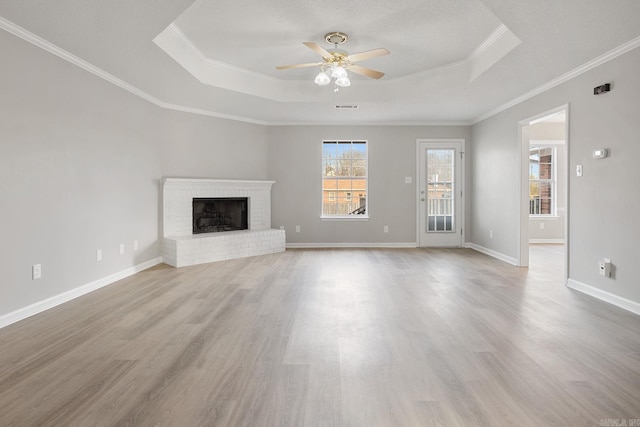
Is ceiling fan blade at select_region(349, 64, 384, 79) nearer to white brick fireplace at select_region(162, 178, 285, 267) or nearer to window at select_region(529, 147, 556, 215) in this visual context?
white brick fireplace at select_region(162, 178, 285, 267)

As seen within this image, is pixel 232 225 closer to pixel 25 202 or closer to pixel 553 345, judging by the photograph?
pixel 25 202

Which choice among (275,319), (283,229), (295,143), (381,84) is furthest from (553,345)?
(295,143)

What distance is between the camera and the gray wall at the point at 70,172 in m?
3.07

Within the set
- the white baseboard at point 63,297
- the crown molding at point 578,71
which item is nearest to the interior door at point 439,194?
the crown molding at point 578,71

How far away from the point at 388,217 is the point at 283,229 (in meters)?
2.17

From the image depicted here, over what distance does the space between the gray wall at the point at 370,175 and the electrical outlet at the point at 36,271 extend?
4312mm

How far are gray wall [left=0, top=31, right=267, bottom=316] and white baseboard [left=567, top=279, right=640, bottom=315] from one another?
5576 mm

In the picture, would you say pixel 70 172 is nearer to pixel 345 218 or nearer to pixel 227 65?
pixel 227 65

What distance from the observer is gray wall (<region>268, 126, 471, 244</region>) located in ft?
23.8

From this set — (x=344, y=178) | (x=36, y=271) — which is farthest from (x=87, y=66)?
(x=344, y=178)

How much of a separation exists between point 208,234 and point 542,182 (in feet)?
24.5

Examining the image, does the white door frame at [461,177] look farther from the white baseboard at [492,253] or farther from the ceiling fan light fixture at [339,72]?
the ceiling fan light fixture at [339,72]

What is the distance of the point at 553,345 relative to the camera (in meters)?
2.55

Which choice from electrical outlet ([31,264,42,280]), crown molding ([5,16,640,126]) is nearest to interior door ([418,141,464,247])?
crown molding ([5,16,640,126])
